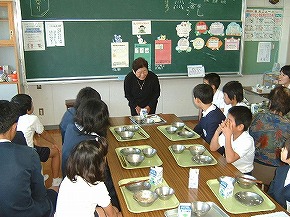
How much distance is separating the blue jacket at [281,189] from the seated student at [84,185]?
105 centimetres

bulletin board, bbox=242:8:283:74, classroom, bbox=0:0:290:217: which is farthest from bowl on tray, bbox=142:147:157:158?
bulletin board, bbox=242:8:283:74

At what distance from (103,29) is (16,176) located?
3.40m

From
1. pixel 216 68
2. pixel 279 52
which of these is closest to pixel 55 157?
pixel 216 68

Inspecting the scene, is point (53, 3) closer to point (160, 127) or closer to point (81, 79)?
point (81, 79)

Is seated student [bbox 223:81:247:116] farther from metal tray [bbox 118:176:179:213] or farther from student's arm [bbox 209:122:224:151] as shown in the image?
metal tray [bbox 118:176:179:213]

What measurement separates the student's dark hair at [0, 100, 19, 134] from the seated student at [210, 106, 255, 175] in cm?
150

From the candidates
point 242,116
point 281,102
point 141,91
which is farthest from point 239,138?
point 141,91

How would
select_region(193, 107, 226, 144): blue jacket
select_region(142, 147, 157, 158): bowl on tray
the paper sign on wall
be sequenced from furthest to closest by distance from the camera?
the paper sign on wall → select_region(193, 107, 226, 144): blue jacket → select_region(142, 147, 157, 158): bowl on tray

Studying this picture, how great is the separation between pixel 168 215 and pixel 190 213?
12cm

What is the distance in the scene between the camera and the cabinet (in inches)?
173

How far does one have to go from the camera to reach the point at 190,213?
1.63 meters

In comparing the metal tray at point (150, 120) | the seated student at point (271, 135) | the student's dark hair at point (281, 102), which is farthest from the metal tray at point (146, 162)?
the student's dark hair at point (281, 102)

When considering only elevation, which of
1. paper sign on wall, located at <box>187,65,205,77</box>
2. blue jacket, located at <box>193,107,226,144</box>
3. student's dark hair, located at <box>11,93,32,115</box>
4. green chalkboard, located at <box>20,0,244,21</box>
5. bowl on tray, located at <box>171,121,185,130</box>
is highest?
green chalkboard, located at <box>20,0,244,21</box>

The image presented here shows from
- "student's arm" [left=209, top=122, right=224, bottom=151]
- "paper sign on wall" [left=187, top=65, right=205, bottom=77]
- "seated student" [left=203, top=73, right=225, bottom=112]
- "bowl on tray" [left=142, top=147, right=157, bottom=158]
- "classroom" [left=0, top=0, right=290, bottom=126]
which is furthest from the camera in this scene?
"paper sign on wall" [left=187, top=65, right=205, bottom=77]
